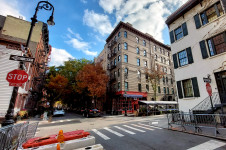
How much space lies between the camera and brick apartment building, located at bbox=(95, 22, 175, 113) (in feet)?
84.6

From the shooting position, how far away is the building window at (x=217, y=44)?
32.6ft

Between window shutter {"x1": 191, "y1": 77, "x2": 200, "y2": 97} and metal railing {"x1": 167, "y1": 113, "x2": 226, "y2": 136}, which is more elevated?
window shutter {"x1": 191, "y1": 77, "x2": 200, "y2": 97}

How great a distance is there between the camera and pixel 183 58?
43.1 feet

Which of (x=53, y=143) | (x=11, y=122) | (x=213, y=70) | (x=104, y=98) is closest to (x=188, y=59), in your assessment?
(x=213, y=70)

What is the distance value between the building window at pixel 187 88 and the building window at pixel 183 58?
220 cm

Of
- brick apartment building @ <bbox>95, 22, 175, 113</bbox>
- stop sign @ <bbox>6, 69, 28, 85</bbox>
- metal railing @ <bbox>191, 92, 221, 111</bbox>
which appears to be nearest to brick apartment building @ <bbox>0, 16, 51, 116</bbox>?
stop sign @ <bbox>6, 69, 28, 85</bbox>

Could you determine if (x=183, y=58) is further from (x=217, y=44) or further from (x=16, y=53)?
(x=16, y=53)

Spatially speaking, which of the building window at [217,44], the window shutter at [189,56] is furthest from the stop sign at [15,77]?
the building window at [217,44]

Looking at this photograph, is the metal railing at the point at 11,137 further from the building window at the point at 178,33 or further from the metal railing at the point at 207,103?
the building window at the point at 178,33

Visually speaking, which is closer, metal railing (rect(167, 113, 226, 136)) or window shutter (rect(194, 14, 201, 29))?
metal railing (rect(167, 113, 226, 136))

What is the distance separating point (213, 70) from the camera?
10172 millimetres

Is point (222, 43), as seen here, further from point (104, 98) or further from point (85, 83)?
point (104, 98)

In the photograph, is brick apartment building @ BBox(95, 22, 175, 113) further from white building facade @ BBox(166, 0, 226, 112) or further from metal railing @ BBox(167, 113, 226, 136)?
metal railing @ BBox(167, 113, 226, 136)

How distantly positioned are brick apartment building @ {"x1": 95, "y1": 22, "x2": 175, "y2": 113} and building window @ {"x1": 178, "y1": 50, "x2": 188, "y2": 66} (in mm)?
13226
